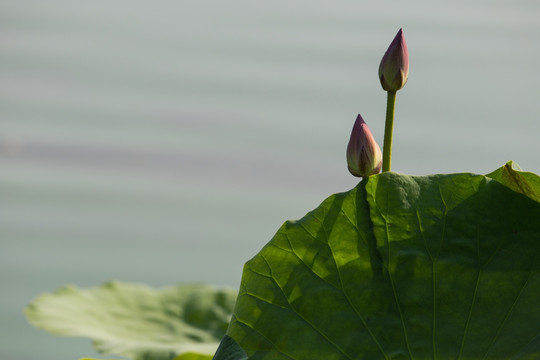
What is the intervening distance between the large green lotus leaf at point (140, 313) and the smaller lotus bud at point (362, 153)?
0.44 m

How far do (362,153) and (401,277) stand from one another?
0.22 ft

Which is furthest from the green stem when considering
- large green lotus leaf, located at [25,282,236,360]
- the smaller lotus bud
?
large green lotus leaf, located at [25,282,236,360]

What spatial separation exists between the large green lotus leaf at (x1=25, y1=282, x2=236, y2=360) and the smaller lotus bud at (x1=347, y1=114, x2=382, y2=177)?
0.44 metres

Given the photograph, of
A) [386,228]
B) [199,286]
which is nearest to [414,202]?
[386,228]

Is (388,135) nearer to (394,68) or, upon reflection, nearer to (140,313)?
(394,68)

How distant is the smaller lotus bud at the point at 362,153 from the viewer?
1.15 ft

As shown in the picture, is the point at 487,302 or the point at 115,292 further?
the point at 115,292

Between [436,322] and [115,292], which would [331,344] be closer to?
[436,322]

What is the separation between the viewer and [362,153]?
1.16 feet

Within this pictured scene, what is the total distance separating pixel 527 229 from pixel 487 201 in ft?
0.07

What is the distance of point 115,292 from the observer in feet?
3.03

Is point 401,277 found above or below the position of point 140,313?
below

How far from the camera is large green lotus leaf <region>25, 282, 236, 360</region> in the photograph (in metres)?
0.78

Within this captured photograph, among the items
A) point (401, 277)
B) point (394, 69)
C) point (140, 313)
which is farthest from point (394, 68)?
point (140, 313)
